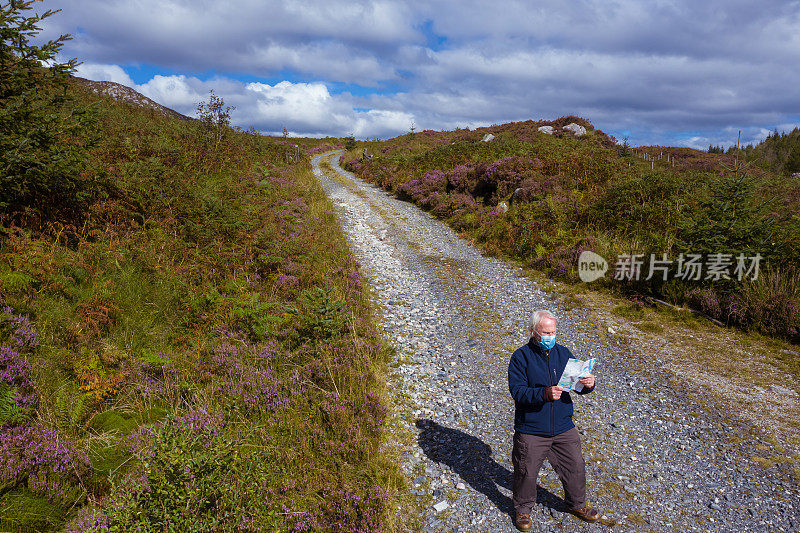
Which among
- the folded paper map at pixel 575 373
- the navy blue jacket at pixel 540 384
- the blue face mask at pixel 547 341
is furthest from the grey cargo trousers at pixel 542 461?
the blue face mask at pixel 547 341

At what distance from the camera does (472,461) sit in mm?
5172

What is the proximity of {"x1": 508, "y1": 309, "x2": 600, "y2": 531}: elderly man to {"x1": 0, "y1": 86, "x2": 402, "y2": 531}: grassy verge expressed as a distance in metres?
1.58

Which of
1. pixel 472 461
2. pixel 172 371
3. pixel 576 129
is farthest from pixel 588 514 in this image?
pixel 576 129

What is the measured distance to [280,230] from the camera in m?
12.4

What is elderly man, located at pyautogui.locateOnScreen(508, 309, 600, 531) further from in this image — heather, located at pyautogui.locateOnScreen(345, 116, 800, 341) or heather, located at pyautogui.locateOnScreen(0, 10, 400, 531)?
heather, located at pyautogui.locateOnScreen(345, 116, 800, 341)

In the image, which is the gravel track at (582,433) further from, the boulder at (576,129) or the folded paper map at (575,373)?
the boulder at (576,129)

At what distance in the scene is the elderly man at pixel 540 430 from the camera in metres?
4.09

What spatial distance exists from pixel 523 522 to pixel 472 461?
43.4 inches

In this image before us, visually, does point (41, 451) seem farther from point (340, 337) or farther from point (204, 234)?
point (204, 234)

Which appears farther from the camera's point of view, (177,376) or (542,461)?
(177,376)

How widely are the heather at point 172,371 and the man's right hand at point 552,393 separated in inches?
85.5

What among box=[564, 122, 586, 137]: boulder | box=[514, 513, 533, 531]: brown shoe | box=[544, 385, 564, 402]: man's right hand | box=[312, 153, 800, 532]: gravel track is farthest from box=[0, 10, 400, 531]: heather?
box=[564, 122, 586, 137]: boulder

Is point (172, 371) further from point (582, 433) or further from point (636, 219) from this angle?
point (636, 219)

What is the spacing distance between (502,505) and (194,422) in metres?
3.97
